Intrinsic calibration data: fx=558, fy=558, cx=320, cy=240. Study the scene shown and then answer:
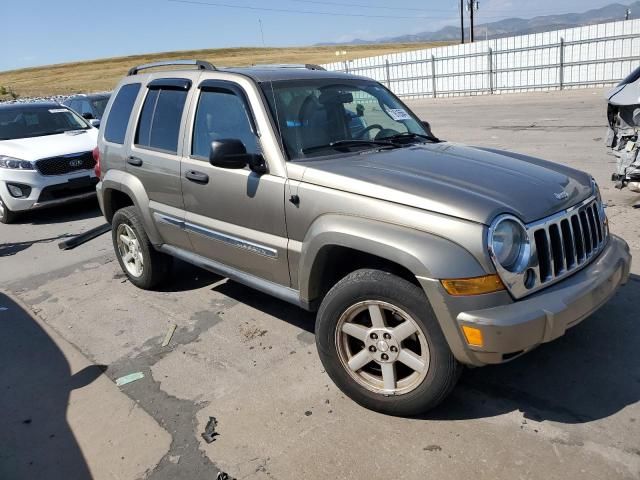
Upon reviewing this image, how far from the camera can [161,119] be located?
4570mm

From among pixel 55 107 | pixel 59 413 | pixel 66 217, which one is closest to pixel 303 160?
pixel 59 413

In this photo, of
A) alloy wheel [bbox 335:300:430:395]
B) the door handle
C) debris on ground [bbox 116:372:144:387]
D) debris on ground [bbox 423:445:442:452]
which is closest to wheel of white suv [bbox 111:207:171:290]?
the door handle

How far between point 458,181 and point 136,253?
338 cm

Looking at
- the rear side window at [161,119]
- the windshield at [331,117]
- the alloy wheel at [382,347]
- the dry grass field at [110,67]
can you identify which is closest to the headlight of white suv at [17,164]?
the rear side window at [161,119]

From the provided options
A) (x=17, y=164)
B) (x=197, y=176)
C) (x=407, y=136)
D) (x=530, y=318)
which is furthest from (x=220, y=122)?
(x=17, y=164)

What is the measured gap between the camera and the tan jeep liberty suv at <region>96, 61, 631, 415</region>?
268 cm

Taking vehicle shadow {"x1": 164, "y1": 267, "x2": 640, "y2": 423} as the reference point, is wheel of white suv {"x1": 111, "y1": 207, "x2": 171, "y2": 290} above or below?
above

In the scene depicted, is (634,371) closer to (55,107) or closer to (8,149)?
(8,149)

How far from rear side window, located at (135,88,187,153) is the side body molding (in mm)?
1696

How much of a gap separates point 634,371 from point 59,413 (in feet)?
11.5

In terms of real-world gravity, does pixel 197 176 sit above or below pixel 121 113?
below

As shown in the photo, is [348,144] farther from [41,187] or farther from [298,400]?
[41,187]

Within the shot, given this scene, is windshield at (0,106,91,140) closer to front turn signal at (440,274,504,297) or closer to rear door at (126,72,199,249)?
rear door at (126,72,199,249)

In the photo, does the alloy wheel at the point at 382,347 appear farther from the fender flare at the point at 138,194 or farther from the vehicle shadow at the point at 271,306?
the fender flare at the point at 138,194
